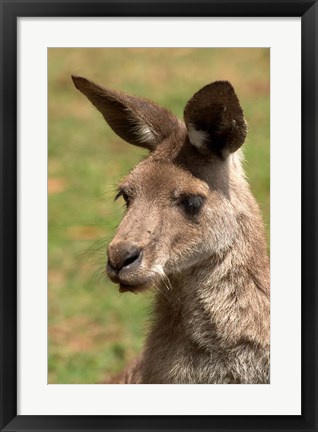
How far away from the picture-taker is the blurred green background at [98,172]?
8.00 metres

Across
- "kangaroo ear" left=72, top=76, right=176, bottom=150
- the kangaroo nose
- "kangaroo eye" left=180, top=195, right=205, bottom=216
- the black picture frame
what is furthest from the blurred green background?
the kangaroo nose

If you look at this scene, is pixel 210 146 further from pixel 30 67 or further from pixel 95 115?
pixel 95 115

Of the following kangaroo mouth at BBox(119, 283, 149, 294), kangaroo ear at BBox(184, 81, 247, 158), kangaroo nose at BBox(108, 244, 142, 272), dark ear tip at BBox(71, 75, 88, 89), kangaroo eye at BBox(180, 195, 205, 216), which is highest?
dark ear tip at BBox(71, 75, 88, 89)

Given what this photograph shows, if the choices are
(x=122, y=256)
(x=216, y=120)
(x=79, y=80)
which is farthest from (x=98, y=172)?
(x=122, y=256)

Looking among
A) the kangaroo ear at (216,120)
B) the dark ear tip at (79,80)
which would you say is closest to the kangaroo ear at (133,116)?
the dark ear tip at (79,80)

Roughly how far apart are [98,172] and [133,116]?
5.24m

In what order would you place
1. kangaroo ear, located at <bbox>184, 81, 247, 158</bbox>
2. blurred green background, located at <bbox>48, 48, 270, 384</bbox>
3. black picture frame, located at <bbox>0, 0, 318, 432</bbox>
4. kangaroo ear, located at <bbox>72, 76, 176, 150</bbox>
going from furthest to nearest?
blurred green background, located at <bbox>48, 48, 270, 384</bbox>
kangaroo ear, located at <bbox>72, 76, 176, 150</bbox>
black picture frame, located at <bbox>0, 0, 318, 432</bbox>
kangaroo ear, located at <bbox>184, 81, 247, 158</bbox>

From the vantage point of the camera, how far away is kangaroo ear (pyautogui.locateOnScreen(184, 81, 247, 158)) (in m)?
4.95

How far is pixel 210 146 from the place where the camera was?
17.5 feet

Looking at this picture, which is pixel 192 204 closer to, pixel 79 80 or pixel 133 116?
pixel 133 116

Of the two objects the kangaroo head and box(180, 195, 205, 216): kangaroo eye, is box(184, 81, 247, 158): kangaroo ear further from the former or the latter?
box(180, 195, 205, 216): kangaroo eye

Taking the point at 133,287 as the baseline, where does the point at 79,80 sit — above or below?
above

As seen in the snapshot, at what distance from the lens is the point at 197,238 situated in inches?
207

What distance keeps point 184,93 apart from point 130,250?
251 inches
